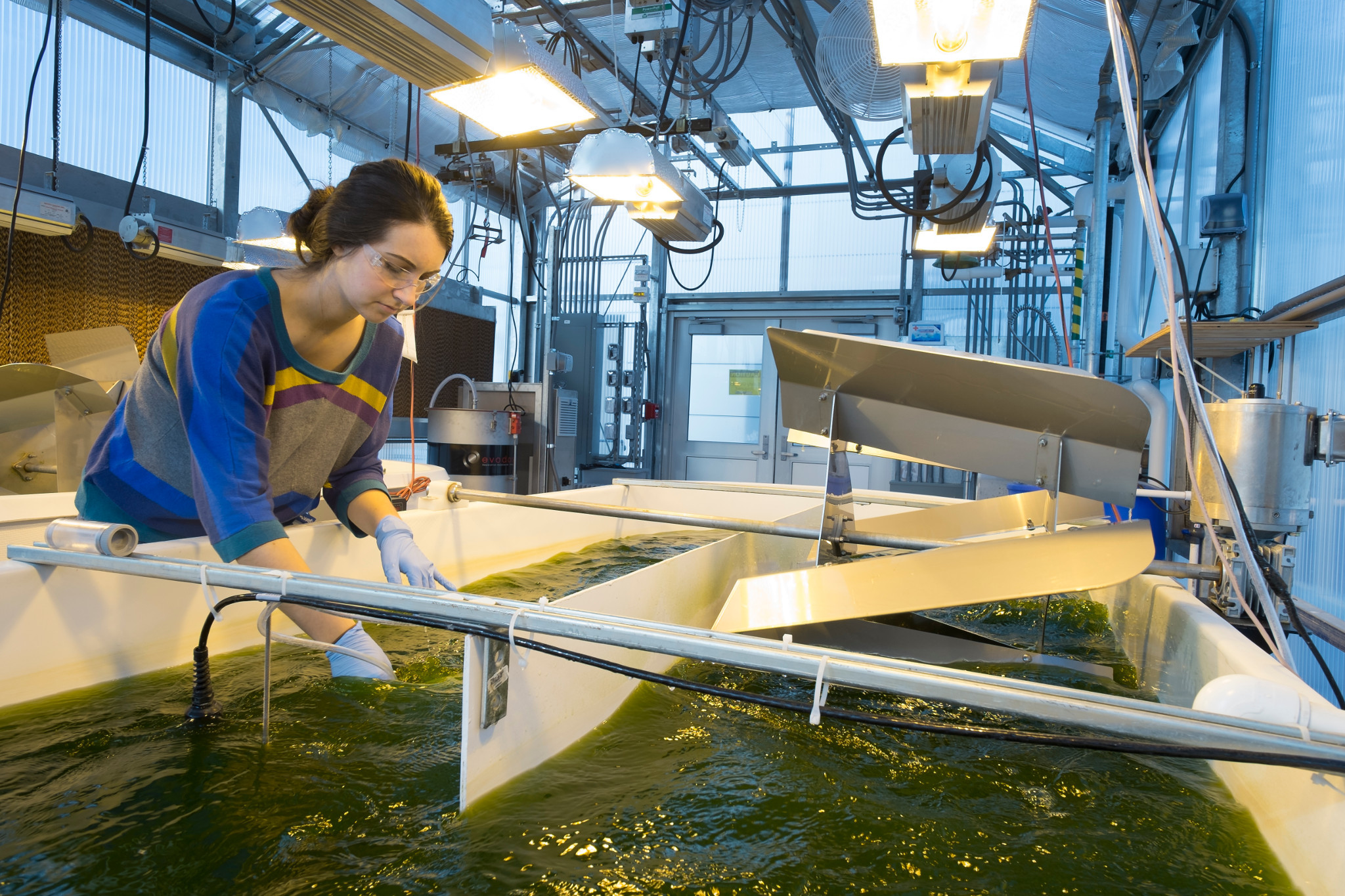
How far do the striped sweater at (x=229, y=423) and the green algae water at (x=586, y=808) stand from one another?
319 millimetres

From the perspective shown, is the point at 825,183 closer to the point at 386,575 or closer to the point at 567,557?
the point at 567,557

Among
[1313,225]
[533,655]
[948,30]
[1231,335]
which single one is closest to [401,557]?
[533,655]

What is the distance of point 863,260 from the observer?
643 cm

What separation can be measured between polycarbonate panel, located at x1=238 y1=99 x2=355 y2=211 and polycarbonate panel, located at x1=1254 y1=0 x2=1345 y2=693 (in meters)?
4.81

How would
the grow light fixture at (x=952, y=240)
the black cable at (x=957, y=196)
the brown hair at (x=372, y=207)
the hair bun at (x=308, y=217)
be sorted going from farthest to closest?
the grow light fixture at (x=952, y=240), the black cable at (x=957, y=196), the hair bun at (x=308, y=217), the brown hair at (x=372, y=207)

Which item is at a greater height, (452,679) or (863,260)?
(863,260)

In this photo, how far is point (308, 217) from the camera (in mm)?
1367

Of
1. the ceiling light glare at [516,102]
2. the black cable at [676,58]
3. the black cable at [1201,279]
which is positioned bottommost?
the black cable at [1201,279]

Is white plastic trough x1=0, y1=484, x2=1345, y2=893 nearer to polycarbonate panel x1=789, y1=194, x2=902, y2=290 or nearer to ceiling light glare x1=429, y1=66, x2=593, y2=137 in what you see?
ceiling light glare x1=429, y1=66, x2=593, y2=137

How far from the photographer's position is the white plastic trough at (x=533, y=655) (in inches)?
34.2

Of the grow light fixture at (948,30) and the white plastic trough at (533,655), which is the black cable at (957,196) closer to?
the grow light fixture at (948,30)

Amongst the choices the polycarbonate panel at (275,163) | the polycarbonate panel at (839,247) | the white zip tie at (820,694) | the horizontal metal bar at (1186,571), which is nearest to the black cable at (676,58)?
the horizontal metal bar at (1186,571)

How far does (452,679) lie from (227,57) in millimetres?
4422

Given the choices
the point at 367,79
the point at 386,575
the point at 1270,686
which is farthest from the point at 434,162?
the point at 1270,686
